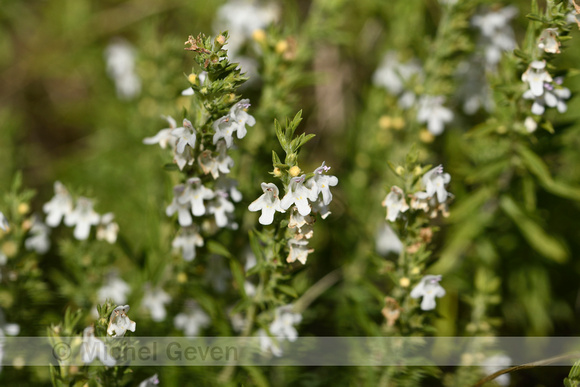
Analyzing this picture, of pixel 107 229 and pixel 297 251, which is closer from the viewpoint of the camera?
pixel 297 251

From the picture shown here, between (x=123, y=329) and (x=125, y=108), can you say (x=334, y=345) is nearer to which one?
(x=123, y=329)

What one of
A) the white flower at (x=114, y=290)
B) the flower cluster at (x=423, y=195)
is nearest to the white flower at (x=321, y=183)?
the flower cluster at (x=423, y=195)

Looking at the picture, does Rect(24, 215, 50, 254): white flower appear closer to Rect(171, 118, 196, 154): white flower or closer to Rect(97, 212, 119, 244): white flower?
Rect(97, 212, 119, 244): white flower

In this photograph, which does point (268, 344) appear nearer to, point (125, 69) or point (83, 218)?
point (83, 218)

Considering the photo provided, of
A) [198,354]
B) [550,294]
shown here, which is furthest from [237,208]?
[550,294]

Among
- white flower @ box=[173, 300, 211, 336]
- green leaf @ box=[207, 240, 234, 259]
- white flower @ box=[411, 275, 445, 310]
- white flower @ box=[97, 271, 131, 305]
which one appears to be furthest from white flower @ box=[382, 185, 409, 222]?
white flower @ box=[97, 271, 131, 305]

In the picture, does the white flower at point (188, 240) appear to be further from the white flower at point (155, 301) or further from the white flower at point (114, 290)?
the white flower at point (114, 290)

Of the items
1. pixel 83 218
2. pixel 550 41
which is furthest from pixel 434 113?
pixel 83 218
